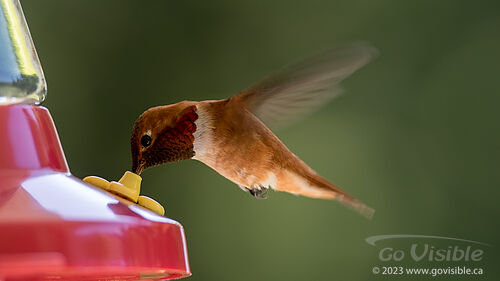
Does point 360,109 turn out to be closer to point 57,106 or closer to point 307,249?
point 307,249

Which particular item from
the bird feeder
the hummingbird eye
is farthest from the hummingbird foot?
the bird feeder

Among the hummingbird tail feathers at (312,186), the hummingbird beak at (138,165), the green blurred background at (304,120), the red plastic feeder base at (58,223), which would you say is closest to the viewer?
the red plastic feeder base at (58,223)

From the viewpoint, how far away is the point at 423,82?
3.54 metres

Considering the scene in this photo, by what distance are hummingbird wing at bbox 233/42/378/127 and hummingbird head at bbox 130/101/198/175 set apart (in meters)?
0.17

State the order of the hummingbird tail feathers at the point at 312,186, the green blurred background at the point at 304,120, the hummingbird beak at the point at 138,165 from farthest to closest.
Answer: the green blurred background at the point at 304,120, the hummingbird tail feathers at the point at 312,186, the hummingbird beak at the point at 138,165

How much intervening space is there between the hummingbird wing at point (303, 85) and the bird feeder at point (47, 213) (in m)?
0.74

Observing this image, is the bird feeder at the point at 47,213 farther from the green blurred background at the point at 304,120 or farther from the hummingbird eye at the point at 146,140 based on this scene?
the green blurred background at the point at 304,120

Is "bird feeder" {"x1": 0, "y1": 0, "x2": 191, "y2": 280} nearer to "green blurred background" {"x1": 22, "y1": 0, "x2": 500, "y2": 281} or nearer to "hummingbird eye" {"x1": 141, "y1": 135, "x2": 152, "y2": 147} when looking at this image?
"hummingbird eye" {"x1": 141, "y1": 135, "x2": 152, "y2": 147}

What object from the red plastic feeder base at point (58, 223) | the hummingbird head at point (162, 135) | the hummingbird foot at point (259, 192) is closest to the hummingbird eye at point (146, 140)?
the hummingbird head at point (162, 135)

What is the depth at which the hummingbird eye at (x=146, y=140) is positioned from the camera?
64.0 inches

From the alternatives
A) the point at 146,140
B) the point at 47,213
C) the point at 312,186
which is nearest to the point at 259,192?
the point at 312,186

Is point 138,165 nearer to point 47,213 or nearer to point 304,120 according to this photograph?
point 47,213

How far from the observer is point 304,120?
331 centimetres

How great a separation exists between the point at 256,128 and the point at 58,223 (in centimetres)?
124
